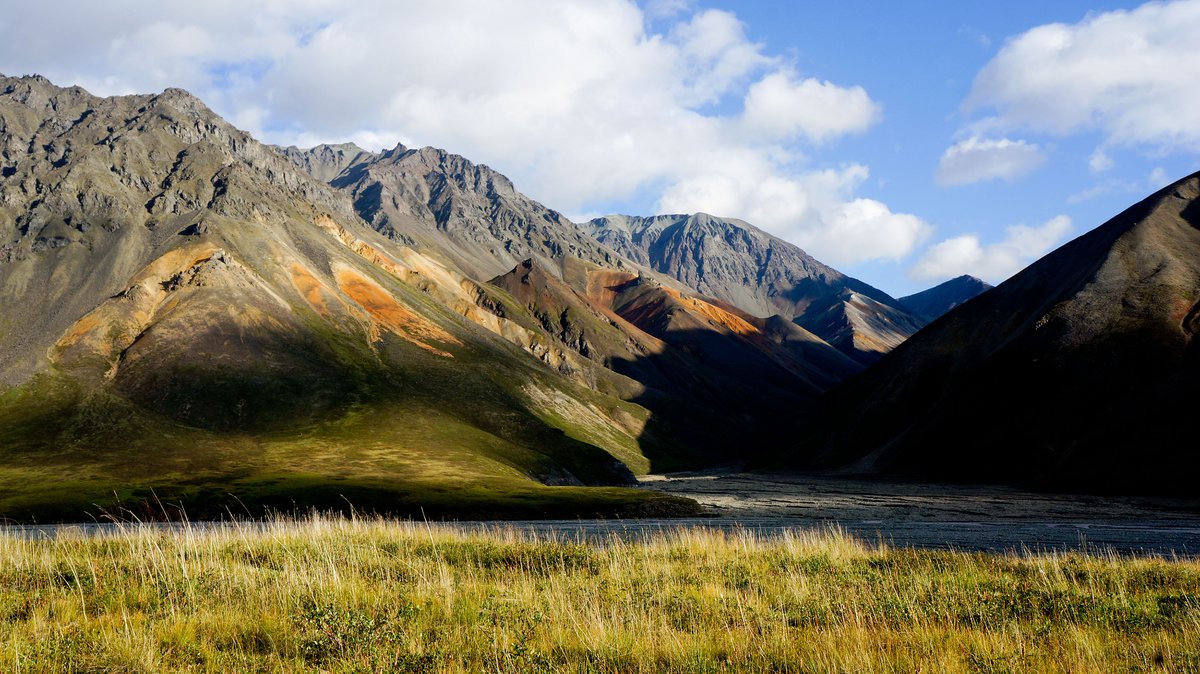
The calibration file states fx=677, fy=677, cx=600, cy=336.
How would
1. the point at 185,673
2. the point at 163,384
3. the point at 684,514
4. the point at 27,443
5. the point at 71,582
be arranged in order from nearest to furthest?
the point at 185,673 → the point at 71,582 → the point at 684,514 → the point at 27,443 → the point at 163,384

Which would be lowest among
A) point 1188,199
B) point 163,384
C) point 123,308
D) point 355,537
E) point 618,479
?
point 618,479

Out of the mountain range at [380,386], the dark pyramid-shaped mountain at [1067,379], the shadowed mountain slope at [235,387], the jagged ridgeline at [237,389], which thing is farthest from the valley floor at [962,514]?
the shadowed mountain slope at [235,387]

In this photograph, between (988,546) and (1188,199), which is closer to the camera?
(988,546)

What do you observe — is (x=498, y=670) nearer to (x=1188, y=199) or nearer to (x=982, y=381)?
(x=982, y=381)

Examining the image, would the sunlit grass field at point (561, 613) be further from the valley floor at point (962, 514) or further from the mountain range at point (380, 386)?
the mountain range at point (380, 386)

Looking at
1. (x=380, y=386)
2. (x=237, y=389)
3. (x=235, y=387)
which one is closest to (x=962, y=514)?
(x=380, y=386)

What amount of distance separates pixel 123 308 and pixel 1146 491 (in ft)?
623

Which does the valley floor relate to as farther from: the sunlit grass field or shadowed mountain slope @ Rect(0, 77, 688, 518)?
shadowed mountain slope @ Rect(0, 77, 688, 518)

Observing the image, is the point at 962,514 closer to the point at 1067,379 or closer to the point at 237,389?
the point at 1067,379

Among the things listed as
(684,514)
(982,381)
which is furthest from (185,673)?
(982,381)

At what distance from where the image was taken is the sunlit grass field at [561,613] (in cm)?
970

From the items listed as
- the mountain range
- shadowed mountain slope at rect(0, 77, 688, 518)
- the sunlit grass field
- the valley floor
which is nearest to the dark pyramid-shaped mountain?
the mountain range

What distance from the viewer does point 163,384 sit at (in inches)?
5162

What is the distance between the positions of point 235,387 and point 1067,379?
516 feet
